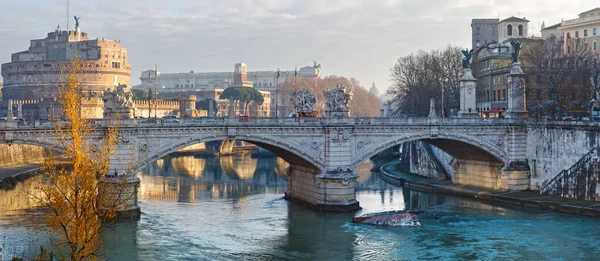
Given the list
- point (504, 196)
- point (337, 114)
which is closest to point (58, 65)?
point (337, 114)

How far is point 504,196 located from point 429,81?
105 ft

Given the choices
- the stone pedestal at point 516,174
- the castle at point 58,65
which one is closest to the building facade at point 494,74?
the stone pedestal at point 516,174

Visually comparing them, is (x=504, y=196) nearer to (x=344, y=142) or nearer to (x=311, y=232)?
(x=344, y=142)

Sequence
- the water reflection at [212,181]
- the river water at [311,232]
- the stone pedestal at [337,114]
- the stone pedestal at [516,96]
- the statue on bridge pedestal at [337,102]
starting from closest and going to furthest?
the river water at [311,232]
the stone pedestal at [337,114]
the statue on bridge pedestal at [337,102]
the stone pedestal at [516,96]
the water reflection at [212,181]

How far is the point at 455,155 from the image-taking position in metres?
54.6

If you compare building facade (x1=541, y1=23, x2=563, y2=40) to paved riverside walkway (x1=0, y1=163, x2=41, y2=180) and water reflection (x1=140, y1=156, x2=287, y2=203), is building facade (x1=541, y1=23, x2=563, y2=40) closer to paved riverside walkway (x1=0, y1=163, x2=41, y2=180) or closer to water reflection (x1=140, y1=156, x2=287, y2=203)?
water reflection (x1=140, y1=156, x2=287, y2=203)

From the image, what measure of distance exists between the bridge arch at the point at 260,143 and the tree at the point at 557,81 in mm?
22229

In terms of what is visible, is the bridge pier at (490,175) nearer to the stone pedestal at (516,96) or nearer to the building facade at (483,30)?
the stone pedestal at (516,96)

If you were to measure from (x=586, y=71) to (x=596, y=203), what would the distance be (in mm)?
25621

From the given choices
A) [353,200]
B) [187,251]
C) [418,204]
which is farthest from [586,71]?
[187,251]

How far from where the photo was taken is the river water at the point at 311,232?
33188 millimetres

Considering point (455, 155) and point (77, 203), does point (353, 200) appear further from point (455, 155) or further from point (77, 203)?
point (77, 203)

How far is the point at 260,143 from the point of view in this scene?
146 feet

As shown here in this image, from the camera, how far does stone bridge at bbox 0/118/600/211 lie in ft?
131
